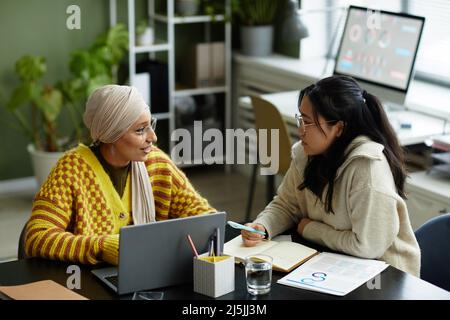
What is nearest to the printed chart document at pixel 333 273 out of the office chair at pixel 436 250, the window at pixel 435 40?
the office chair at pixel 436 250

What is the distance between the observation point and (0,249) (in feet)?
13.3

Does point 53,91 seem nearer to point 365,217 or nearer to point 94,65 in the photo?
point 94,65

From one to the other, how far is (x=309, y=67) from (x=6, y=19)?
1.81m

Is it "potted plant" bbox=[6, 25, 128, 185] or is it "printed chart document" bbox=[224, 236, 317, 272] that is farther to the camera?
"potted plant" bbox=[6, 25, 128, 185]

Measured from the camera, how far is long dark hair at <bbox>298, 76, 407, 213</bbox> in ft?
7.70

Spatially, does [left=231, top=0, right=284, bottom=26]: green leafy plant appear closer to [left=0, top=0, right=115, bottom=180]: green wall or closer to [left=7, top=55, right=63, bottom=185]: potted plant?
[left=0, top=0, right=115, bottom=180]: green wall

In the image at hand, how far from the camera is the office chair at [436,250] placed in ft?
7.89

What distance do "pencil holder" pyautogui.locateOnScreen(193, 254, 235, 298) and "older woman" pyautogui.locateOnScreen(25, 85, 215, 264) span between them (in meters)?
0.28

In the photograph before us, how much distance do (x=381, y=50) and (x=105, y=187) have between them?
6.56 feet

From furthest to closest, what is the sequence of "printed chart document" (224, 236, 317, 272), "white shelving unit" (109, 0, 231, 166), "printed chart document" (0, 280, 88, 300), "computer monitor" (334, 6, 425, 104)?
"white shelving unit" (109, 0, 231, 166) < "computer monitor" (334, 6, 425, 104) < "printed chart document" (224, 236, 317, 272) < "printed chart document" (0, 280, 88, 300)

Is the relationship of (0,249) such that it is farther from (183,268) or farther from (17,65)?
(183,268)

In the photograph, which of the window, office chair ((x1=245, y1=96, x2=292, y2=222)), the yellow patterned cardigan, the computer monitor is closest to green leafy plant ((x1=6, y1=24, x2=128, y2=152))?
office chair ((x1=245, y1=96, x2=292, y2=222))

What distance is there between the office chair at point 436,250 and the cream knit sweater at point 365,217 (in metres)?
0.11
